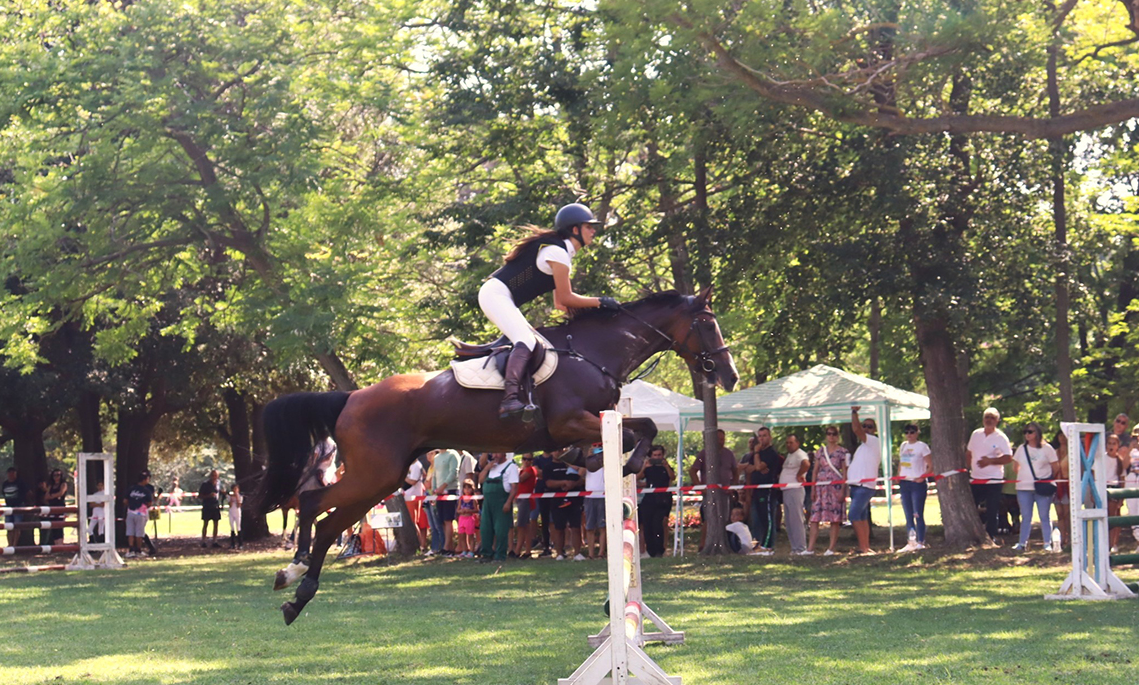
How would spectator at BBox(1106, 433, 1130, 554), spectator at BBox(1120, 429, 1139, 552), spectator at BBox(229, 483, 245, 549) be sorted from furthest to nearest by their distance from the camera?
spectator at BBox(229, 483, 245, 549)
spectator at BBox(1106, 433, 1130, 554)
spectator at BBox(1120, 429, 1139, 552)

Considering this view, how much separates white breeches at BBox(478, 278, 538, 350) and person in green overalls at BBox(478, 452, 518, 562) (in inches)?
417

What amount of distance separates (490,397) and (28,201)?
14825 millimetres

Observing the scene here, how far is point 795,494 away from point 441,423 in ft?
37.8

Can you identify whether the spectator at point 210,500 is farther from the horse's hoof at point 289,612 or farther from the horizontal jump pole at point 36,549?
the horse's hoof at point 289,612

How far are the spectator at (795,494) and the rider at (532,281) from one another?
10.8m

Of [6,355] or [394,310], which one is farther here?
[6,355]

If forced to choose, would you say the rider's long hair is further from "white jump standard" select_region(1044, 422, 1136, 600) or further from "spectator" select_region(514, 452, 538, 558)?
"spectator" select_region(514, 452, 538, 558)

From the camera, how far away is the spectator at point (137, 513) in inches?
1009

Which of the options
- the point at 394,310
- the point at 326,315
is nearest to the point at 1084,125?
the point at 326,315

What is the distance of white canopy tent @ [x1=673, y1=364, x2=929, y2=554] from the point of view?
70.4 feet

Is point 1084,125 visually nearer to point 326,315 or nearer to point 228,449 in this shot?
point 326,315

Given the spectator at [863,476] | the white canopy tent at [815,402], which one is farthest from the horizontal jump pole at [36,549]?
the spectator at [863,476]

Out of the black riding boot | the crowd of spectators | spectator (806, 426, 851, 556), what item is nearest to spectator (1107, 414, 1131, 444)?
the crowd of spectators

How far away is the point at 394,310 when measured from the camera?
22172mm
